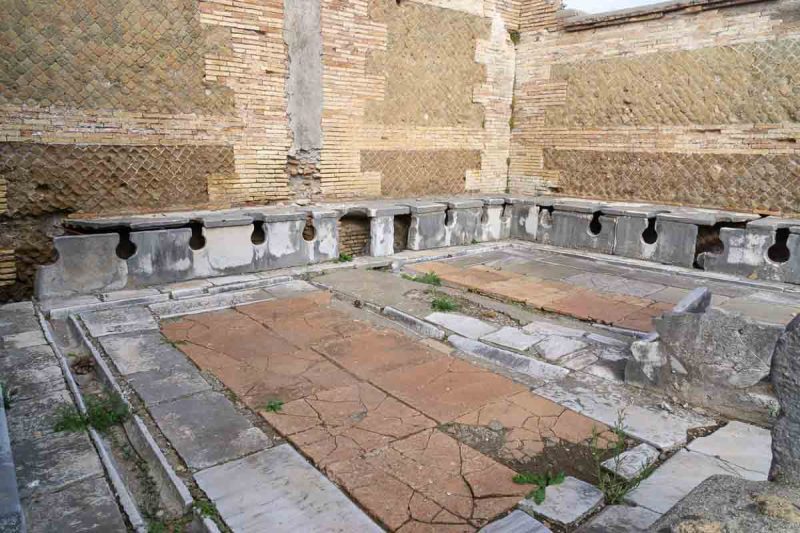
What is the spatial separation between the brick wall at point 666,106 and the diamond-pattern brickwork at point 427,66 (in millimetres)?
1168

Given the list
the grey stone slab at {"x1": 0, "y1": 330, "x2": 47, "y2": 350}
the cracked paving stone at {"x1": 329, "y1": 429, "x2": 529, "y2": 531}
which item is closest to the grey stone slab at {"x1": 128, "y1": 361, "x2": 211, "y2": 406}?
the grey stone slab at {"x1": 0, "y1": 330, "x2": 47, "y2": 350}

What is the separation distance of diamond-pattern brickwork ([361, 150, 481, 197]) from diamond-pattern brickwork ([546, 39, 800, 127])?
1.80 metres

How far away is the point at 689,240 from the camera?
23.8ft

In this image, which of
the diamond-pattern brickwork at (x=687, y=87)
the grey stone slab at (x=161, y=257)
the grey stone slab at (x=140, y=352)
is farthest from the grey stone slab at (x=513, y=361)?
the diamond-pattern brickwork at (x=687, y=87)

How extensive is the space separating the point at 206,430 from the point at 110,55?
4.86 m

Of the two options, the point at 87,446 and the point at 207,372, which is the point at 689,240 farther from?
the point at 87,446

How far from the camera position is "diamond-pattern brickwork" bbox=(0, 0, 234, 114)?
18.5ft

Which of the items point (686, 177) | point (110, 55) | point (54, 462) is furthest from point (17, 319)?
point (686, 177)

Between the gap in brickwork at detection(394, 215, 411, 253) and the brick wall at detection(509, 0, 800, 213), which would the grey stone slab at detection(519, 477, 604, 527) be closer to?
the gap in brickwork at detection(394, 215, 411, 253)

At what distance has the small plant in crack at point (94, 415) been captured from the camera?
10.3 ft

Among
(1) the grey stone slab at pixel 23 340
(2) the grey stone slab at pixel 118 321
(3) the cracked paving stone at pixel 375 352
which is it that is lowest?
(3) the cracked paving stone at pixel 375 352

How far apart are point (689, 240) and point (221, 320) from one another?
5821 millimetres

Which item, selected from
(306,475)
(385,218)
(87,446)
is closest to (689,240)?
(385,218)

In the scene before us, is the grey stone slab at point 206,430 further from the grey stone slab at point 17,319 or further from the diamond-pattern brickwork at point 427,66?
the diamond-pattern brickwork at point 427,66
